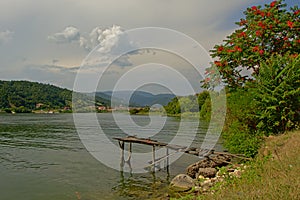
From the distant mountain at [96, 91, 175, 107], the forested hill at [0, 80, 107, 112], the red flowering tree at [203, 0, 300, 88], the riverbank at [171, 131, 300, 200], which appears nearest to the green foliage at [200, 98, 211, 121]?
the distant mountain at [96, 91, 175, 107]

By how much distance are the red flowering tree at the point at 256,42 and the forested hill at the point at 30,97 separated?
81.5 m

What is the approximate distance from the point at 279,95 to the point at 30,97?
127363 millimetres

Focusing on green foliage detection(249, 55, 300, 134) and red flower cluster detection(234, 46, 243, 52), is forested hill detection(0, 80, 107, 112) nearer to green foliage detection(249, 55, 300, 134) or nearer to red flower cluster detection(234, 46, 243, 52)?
red flower cluster detection(234, 46, 243, 52)

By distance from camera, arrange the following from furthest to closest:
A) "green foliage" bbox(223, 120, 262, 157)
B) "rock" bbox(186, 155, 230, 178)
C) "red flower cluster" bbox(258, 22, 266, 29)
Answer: "red flower cluster" bbox(258, 22, 266, 29)
"rock" bbox(186, 155, 230, 178)
"green foliage" bbox(223, 120, 262, 157)

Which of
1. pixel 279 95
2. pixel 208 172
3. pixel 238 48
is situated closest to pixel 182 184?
pixel 208 172

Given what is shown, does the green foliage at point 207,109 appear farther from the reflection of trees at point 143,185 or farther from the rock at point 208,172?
the rock at point 208,172

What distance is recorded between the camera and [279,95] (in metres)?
13.3

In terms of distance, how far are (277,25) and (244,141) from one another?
7.46 meters

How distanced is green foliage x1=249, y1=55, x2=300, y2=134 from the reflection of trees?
5.97 m

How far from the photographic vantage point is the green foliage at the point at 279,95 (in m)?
13.2

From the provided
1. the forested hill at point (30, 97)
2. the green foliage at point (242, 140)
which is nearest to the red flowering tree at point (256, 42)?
the green foliage at point (242, 140)

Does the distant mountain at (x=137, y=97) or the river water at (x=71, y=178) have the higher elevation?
the distant mountain at (x=137, y=97)

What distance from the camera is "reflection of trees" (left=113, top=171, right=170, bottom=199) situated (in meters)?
12.7

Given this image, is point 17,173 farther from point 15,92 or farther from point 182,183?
point 15,92
